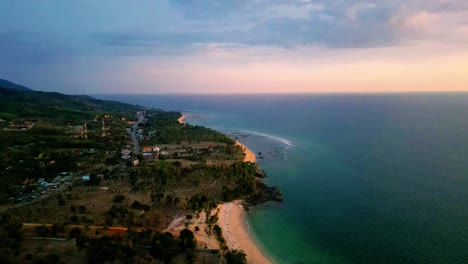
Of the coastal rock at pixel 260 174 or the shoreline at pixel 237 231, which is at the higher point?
the coastal rock at pixel 260 174

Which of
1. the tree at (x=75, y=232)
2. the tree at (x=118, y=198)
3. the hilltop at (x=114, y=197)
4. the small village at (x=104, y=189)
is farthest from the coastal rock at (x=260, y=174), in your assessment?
the tree at (x=75, y=232)

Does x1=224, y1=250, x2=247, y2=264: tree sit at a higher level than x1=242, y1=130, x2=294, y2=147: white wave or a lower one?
lower

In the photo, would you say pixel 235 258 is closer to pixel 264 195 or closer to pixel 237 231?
pixel 237 231

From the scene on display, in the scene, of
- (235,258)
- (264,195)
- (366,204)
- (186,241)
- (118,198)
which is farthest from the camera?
(264,195)

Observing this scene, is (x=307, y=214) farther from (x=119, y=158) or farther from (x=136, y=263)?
(x=119, y=158)

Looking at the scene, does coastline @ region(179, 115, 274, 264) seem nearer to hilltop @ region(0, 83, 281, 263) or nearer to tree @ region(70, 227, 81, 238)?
hilltop @ region(0, 83, 281, 263)

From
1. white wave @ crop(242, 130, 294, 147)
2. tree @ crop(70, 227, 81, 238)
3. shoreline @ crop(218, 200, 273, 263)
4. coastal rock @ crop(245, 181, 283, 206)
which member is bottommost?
shoreline @ crop(218, 200, 273, 263)

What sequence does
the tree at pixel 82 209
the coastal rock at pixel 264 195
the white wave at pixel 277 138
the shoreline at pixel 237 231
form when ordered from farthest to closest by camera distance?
the white wave at pixel 277 138 < the coastal rock at pixel 264 195 < the tree at pixel 82 209 < the shoreline at pixel 237 231

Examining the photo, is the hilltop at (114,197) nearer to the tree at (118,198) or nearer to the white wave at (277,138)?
the tree at (118,198)

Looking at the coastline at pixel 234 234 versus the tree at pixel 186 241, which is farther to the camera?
the coastline at pixel 234 234

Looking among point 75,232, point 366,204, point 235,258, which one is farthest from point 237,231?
point 366,204

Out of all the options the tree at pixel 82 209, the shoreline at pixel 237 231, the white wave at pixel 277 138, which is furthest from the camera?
the white wave at pixel 277 138

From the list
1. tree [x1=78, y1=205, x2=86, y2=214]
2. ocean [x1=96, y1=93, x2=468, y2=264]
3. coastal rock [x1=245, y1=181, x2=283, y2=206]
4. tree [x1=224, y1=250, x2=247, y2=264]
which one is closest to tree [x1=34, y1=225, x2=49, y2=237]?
tree [x1=78, y1=205, x2=86, y2=214]
